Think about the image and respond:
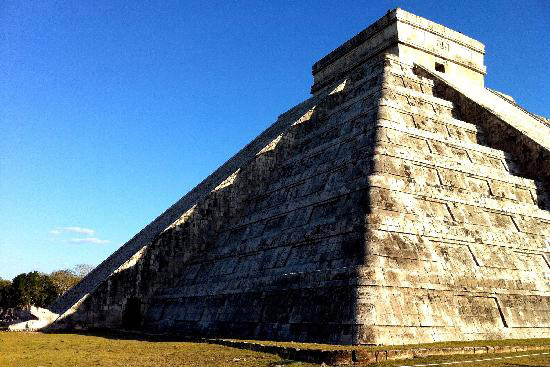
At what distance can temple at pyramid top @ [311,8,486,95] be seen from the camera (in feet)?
66.0

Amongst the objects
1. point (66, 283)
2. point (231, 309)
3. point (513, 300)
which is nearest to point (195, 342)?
point (231, 309)

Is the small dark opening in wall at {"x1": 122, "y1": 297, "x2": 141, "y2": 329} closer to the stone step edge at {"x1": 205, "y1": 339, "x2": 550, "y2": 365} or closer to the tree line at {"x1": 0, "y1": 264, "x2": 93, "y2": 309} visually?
the stone step edge at {"x1": 205, "y1": 339, "x2": 550, "y2": 365}

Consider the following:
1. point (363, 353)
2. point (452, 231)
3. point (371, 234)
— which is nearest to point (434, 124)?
point (452, 231)

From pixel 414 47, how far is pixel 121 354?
53.6 feet

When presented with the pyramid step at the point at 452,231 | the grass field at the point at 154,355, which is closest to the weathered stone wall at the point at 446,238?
the pyramid step at the point at 452,231

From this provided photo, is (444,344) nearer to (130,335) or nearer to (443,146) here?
(443,146)

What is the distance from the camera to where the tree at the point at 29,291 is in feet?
125

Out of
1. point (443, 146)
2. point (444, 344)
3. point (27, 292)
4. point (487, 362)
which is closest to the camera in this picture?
point (487, 362)

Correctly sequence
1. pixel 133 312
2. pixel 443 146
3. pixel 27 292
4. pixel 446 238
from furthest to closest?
pixel 27 292 → pixel 133 312 → pixel 443 146 → pixel 446 238

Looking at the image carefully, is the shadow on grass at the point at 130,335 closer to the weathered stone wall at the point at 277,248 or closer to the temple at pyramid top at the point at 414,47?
the weathered stone wall at the point at 277,248

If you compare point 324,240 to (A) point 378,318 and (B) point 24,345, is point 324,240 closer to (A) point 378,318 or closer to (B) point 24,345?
(A) point 378,318

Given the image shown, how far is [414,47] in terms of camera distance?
20234 millimetres

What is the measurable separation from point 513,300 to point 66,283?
5176 centimetres

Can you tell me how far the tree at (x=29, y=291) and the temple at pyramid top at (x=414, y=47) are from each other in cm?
2885
